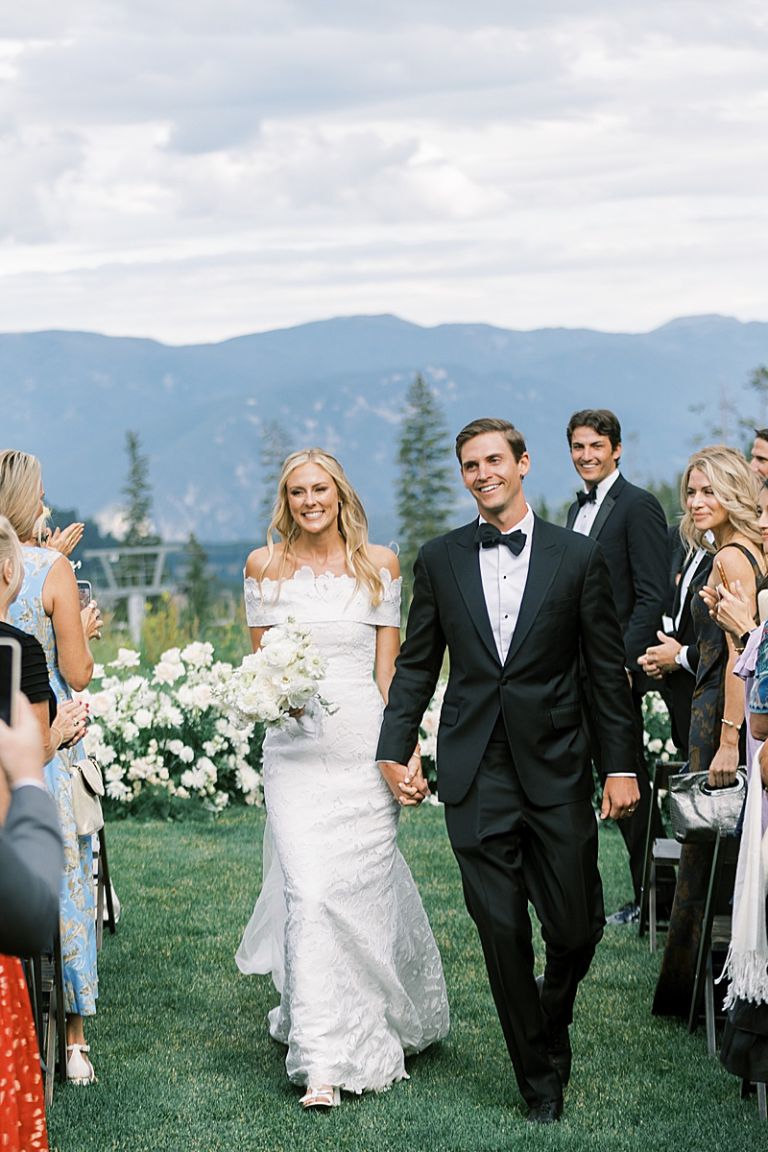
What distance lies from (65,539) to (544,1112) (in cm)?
292

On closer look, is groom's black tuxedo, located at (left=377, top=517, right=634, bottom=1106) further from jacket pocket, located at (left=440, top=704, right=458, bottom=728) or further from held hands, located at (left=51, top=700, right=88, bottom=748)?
held hands, located at (left=51, top=700, right=88, bottom=748)

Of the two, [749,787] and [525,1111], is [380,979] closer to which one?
[525,1111]

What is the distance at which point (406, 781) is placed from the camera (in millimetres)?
6109

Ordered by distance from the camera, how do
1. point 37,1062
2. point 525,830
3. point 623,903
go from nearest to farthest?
point 37,1062, point 525,830, point 623,903

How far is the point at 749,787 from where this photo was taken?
525 centimetres

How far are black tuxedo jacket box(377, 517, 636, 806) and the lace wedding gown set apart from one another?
0.68 meters

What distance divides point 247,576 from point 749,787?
2.51 m

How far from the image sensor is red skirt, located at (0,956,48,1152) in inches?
164

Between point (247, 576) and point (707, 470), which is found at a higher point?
point (707, 470)

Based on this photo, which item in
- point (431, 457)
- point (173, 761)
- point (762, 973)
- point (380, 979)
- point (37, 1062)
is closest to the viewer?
point (37, 1062)

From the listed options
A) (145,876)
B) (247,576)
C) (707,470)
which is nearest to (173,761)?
(145,876)

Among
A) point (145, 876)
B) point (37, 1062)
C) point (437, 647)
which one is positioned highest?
point (437, 647)

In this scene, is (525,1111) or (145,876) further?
(145,876)

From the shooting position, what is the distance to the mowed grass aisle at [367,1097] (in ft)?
18.2
